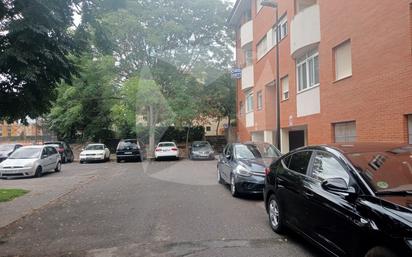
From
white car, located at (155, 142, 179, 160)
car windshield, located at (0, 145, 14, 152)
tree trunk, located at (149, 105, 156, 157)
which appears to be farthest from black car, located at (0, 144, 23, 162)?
tree trunk, located at (149, 105, 156, 157)

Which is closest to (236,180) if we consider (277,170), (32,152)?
(277,170)

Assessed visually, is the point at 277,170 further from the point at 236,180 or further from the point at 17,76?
the point at 17,76

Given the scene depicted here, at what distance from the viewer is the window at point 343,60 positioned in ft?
42.6

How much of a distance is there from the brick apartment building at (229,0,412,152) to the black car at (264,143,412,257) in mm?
5547

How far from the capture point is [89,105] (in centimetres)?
3569

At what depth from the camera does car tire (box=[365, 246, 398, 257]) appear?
11.5 feet

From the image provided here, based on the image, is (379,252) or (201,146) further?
(201,146)

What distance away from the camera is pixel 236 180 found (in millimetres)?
10094

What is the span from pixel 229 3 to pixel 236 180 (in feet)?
90.7

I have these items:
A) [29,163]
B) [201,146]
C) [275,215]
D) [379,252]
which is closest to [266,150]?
[275,215]

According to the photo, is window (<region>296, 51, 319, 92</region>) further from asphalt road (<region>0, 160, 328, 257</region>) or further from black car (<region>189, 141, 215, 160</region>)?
black car (<region>189, 141, 215, 160</region>)

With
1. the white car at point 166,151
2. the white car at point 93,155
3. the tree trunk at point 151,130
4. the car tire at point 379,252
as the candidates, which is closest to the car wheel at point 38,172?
the white car at point 93,155

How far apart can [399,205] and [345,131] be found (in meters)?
10.2

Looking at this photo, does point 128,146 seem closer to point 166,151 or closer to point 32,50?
point 166,151
